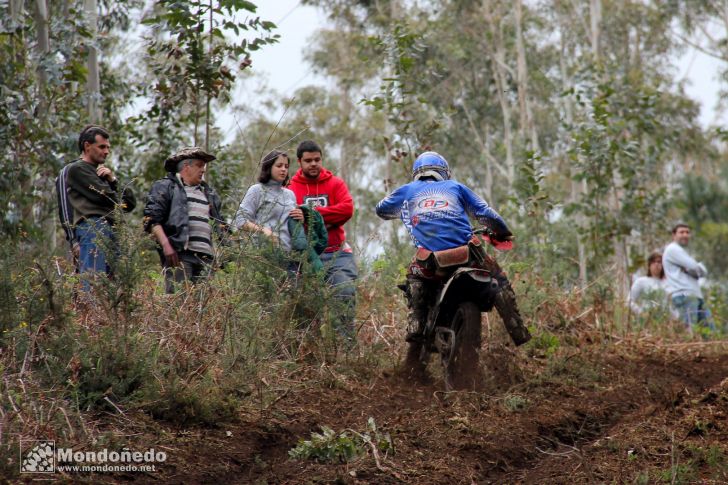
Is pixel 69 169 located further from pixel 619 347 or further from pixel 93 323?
pixel 619 347

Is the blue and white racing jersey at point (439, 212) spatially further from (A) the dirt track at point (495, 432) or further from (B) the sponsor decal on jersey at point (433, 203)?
(A) the dirt track at point (495, 432)

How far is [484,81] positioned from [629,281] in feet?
68.7

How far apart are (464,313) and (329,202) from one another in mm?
1917

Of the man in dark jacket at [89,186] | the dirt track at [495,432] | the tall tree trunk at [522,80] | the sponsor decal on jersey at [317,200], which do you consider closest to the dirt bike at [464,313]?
the dirt track at [495,432]

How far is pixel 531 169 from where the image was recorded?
12977 millimetres

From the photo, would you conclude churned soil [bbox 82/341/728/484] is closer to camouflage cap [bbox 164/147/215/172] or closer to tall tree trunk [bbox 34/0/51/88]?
camouflage cap [bbox 164/147/215/172]

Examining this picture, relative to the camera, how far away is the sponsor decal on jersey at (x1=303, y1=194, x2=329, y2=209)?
8906mm

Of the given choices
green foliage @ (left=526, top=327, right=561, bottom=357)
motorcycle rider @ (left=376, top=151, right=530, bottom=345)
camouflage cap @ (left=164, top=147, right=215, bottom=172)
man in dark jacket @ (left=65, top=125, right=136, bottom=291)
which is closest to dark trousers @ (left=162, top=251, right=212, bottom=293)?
man in dark jacket @ (left=65, top=125, right=136, bottom=291)

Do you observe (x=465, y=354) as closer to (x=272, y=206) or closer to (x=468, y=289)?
(x=468, y=289)

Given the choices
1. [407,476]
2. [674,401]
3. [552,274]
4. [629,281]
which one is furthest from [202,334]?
[629,281]

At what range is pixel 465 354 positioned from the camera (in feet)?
24.7

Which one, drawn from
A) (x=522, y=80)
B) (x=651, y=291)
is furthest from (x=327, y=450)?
(x=522, y=80)

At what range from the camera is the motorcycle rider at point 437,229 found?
25.6 ft

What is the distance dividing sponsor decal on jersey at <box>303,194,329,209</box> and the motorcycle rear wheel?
6.00ft
